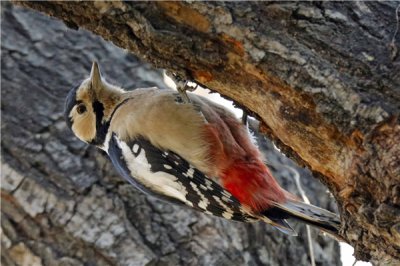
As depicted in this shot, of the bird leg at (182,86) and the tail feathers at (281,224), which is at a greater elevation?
the bird leg at (182,86)

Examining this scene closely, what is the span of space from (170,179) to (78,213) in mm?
464

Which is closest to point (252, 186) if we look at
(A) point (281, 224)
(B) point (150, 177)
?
(A) point (281, 224)

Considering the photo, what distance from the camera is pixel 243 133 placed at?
3.27 metres

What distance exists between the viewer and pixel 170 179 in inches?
124

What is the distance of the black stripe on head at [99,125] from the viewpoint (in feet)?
11.1

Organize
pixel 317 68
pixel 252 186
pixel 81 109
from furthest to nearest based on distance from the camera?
pixel 81 109 < pixel 252 186 < pixel 317 68

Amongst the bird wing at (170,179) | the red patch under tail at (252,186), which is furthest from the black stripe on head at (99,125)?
the red patch under tail at (252,186)

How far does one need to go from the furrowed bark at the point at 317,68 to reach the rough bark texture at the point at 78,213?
962 mm

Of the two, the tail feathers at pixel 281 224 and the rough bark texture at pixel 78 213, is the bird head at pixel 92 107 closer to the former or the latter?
the rough bark texture at pixel 78 213

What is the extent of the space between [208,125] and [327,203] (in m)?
0.87

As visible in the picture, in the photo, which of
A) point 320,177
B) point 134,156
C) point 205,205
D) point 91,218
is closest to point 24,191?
point 91,218

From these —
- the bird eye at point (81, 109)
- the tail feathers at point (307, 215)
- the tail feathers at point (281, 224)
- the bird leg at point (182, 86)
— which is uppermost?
the bird leg at point (182, 86)

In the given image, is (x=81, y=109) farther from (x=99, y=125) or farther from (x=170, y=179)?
(x=170, y=179)

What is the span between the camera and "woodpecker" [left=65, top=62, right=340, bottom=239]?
301cm
